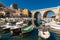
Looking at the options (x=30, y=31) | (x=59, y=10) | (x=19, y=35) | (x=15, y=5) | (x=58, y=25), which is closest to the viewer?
(x=19, y=35)

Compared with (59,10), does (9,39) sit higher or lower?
lower

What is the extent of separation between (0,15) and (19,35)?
39.1 metres

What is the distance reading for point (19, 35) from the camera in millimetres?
25766

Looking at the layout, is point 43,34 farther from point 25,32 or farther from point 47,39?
point 25,32

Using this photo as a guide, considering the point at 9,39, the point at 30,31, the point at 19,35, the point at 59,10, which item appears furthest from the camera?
the point at 59,10

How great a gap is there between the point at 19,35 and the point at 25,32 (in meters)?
1.32

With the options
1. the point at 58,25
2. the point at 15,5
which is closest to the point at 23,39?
the point at 58,25

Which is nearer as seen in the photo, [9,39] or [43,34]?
[43,34]

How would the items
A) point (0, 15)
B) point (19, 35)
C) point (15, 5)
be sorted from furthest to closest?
point (15, 5) → point (0, 15) → point (19, 35)

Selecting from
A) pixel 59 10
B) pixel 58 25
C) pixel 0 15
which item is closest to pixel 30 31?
pixel 58 25

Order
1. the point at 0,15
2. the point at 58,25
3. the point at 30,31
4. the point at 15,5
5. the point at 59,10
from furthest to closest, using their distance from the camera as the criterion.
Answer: the point at 15,5, the point at 0,15, the point at 59,10, the point at 58,25, the point at 30,31

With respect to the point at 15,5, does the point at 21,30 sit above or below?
below

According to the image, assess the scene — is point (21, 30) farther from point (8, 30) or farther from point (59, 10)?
point (59, 10)

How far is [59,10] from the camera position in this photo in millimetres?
57875
